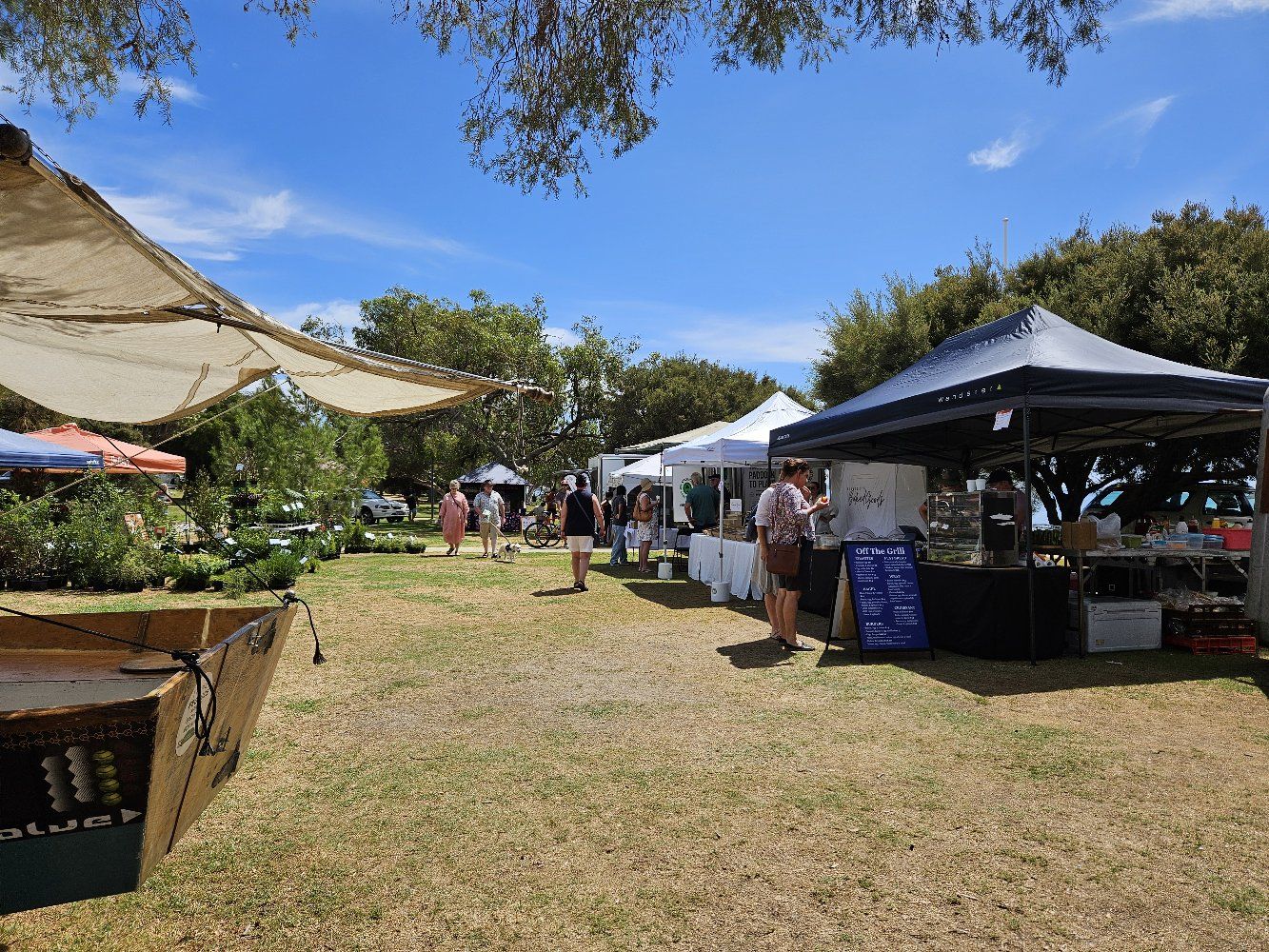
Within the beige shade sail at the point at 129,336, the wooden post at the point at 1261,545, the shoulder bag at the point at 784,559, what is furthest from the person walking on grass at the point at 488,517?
the wooden post at the point at 1261,545

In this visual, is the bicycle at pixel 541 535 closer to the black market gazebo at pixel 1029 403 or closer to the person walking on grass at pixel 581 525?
the person walking on grass at pixel 581 525

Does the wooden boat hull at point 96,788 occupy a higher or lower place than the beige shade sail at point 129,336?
lower

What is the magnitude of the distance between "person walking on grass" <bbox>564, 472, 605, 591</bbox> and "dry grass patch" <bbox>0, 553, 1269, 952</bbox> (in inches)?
202

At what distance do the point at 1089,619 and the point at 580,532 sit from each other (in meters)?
6.77

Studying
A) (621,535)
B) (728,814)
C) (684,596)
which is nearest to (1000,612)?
(728,814)

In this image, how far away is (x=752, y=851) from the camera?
10.5 feet

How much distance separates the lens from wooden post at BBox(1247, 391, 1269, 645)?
20.1ft

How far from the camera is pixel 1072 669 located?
20.8ft

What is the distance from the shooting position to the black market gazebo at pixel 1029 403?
6.27 m

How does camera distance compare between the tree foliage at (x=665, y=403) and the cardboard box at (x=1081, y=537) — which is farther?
the tree foliage at (x=665, y=403)

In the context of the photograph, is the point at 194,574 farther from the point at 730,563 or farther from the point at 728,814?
the point at 728,814

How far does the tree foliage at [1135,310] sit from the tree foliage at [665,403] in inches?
692

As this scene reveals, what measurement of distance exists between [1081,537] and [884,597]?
1823 mm

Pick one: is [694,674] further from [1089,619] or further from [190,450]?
[190,450]
